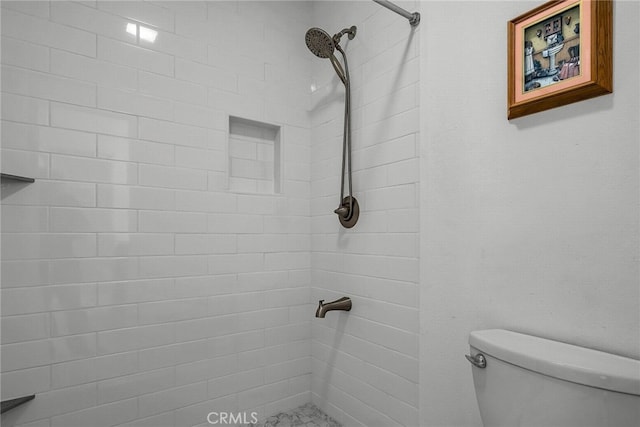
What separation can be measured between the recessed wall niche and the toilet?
1167mm

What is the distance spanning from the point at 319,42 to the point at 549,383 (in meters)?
1.35

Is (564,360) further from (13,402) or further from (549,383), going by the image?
(13,402)

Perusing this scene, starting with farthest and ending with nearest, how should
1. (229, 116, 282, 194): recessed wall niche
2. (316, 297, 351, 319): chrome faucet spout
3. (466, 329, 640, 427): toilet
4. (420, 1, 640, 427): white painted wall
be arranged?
(229, 116, 282, 194): recessed wall niche
(316, 297, 351, 319): chrome faucet spout
(420, 1, 640, 427): white painted wall
(466, 329, 640, 427): toilet

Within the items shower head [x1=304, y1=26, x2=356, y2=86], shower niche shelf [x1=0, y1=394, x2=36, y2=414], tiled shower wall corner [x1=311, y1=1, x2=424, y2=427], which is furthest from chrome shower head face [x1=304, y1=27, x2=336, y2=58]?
shower niche shelf [x1=0, y1=394, x2=36, y2=414]

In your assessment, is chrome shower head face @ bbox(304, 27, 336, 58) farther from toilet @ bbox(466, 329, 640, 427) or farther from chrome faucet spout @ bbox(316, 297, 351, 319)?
toilet @ bbox(466, 329, 640, 427)

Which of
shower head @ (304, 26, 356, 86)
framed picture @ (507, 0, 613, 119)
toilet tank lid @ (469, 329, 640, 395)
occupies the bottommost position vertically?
toilet tank lid @ (469, 329, 640, 395)

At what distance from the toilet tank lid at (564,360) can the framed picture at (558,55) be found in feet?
2.07

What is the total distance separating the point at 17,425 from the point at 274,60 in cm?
179

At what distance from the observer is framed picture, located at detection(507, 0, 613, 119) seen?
0.83 meters

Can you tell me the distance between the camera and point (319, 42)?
1390 mm

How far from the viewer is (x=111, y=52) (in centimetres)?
134

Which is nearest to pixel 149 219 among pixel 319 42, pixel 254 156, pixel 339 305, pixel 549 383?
pixel 254 156

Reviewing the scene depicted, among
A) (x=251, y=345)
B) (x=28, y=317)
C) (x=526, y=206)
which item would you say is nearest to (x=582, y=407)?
(x=526, y=206)

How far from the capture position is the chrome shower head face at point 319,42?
4.42 feet
